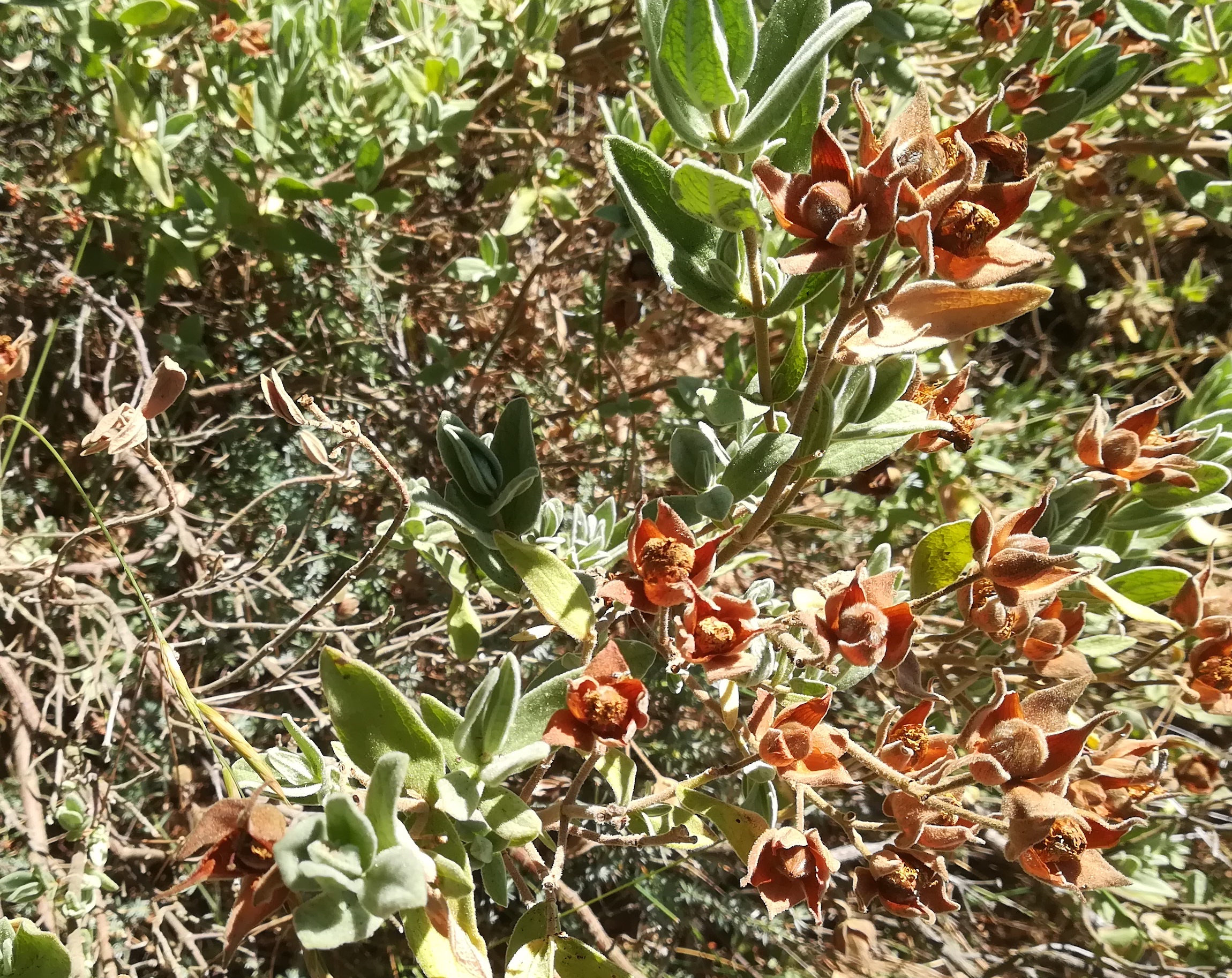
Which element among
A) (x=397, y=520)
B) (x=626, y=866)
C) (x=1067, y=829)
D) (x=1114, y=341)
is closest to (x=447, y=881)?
(x=397, y=520)

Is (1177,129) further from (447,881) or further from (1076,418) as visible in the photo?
(447,881)

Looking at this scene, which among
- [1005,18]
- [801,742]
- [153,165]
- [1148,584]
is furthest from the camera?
[153,165]

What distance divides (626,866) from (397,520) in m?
1.35

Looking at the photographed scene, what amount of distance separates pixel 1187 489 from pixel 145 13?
2.23 meters

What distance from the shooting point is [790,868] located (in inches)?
39.5

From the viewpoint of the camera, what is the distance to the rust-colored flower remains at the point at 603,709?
0.95m

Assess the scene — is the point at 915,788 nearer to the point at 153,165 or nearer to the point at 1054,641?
the point at 1054,641

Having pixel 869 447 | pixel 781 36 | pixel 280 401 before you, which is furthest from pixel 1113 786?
pixel 280 401

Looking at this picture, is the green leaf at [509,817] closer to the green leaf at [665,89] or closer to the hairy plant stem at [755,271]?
the hairy plant stem at [755,271]

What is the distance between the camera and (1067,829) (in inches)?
37.5

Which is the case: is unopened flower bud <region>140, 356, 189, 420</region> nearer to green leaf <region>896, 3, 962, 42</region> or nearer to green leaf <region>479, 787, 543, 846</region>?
green leaf <region>479, 787, 543, 846</region>

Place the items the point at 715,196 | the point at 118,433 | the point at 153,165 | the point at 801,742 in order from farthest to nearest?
the point at 153,165 < the point at 118,433 < the point at 801,742 < the point at 715,196

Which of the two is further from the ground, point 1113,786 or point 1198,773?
point 1113,786

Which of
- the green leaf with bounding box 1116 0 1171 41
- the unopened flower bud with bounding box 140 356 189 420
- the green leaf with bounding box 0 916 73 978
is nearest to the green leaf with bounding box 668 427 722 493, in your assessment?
the unopened flower bud with bounding box 140 356 189 420
